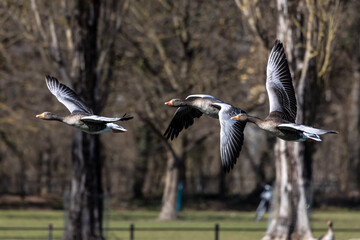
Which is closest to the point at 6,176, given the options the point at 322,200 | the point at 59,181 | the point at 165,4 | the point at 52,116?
the point at 59,181

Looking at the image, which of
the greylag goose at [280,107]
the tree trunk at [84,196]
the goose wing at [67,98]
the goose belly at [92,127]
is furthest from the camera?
the tree trunk at [84,196]

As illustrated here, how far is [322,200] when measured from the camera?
4431cm

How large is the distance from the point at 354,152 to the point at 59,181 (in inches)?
847

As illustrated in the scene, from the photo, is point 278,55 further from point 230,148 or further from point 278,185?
point 278,185

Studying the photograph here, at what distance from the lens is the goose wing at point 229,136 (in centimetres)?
995

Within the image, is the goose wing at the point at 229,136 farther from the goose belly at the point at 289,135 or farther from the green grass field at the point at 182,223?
the green grass field at the point at 182,223

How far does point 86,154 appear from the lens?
68.7 feet

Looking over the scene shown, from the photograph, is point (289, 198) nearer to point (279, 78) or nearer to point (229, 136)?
point (279, 78)

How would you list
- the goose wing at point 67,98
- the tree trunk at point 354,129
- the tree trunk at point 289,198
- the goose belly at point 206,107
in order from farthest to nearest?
the tree trunk at point 354,129
the tree trunk at point 289,198
the goose wing at point 67,98
the goose belly at point 206,107

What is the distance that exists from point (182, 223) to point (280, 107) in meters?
21.1

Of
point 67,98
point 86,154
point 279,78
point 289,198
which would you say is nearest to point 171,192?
point 289,198

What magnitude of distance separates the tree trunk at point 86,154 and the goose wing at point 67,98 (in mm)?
8240

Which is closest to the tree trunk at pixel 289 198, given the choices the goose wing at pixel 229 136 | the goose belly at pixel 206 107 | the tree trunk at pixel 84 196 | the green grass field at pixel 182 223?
the green grass field at pixel 182 223

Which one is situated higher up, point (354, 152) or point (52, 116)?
point (354, 152)
